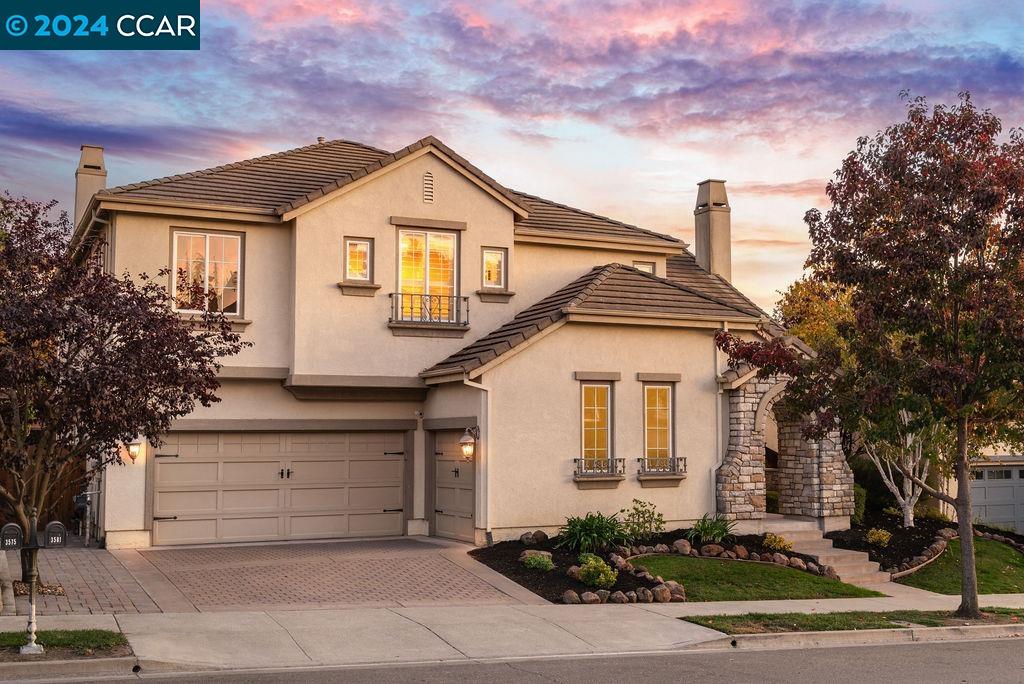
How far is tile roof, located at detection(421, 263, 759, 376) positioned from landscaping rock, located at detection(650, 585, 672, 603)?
5179 millimetres

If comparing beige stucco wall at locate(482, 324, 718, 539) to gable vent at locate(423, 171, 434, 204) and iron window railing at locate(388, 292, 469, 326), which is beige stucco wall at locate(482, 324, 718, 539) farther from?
gable vent at locate(423, 171, 434, 204)

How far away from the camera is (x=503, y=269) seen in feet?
72.0

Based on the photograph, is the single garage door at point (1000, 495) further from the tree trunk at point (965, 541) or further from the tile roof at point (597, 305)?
the tree trunk at point (965, 541)

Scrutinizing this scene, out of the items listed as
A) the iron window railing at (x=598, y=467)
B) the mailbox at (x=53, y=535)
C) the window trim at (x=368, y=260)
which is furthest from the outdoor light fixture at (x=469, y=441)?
the mailbox at (x=53, y=535)

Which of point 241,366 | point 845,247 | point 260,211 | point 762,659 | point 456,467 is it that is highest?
point 260,211

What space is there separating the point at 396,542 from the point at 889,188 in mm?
10833

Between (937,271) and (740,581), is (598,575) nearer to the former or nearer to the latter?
(740,581)

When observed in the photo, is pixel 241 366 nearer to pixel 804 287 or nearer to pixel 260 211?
pixel 260 211

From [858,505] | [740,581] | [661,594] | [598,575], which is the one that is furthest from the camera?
[858,505]

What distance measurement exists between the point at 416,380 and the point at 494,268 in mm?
2905

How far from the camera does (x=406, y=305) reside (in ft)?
68.6

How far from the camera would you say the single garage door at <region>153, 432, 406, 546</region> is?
19.9 meters

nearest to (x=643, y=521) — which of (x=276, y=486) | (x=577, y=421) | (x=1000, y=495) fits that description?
(x=577, y=421)

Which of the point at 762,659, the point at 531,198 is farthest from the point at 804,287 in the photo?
the point at 762,659
